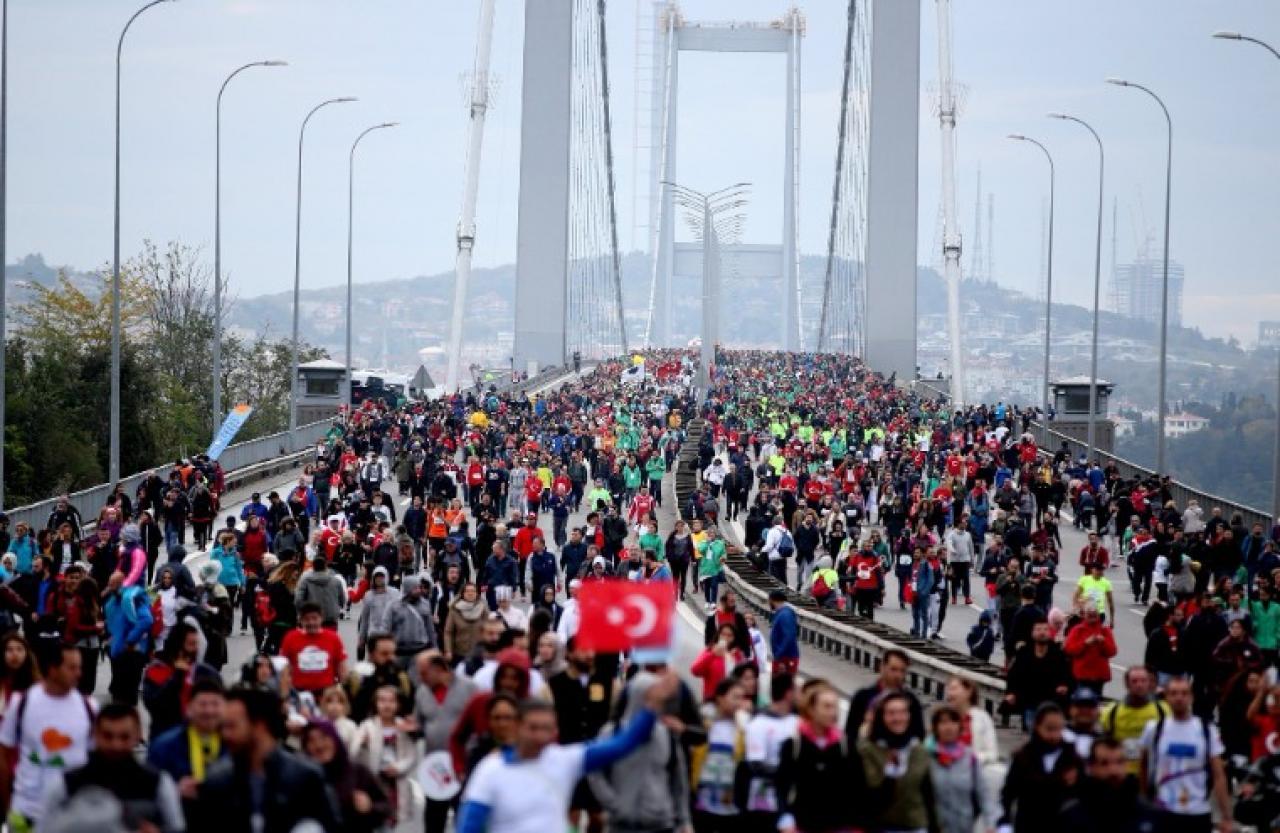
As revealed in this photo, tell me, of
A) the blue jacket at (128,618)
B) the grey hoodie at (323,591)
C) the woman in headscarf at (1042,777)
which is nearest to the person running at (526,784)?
the woman in headscarf at (1042,777)

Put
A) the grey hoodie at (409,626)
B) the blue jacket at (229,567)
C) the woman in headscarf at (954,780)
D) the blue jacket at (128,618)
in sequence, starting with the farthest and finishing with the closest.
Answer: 1. the blue jacket at (229,567)
2. the blue jacket at (128,618)
3. the grey hoodie at (409,626)
4. the woman in headscarf at (954,780)

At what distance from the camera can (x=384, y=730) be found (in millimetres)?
12375

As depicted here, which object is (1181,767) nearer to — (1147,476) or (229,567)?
(229,567)

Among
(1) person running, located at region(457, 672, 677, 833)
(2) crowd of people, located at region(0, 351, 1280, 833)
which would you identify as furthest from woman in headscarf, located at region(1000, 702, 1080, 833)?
(1) person running, located at region(457, 672, 677, 833)

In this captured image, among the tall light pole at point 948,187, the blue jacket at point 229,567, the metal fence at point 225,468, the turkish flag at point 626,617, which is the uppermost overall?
the tall light pole at point 948,187

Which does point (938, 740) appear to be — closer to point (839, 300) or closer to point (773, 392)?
point (773, 392)

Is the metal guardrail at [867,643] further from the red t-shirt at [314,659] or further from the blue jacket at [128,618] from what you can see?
the blue jacket at [128,618]

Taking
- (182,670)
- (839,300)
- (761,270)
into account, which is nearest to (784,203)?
(761,270)

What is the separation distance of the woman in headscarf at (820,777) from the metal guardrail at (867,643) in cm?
700

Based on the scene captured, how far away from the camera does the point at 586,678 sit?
44.2 feet

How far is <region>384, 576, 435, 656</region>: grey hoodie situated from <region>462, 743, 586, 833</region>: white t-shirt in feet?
27.1

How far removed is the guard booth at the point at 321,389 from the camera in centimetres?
6744

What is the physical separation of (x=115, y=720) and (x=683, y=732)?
2.57m

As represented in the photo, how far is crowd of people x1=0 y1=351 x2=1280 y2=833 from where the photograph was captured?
1007 cm
